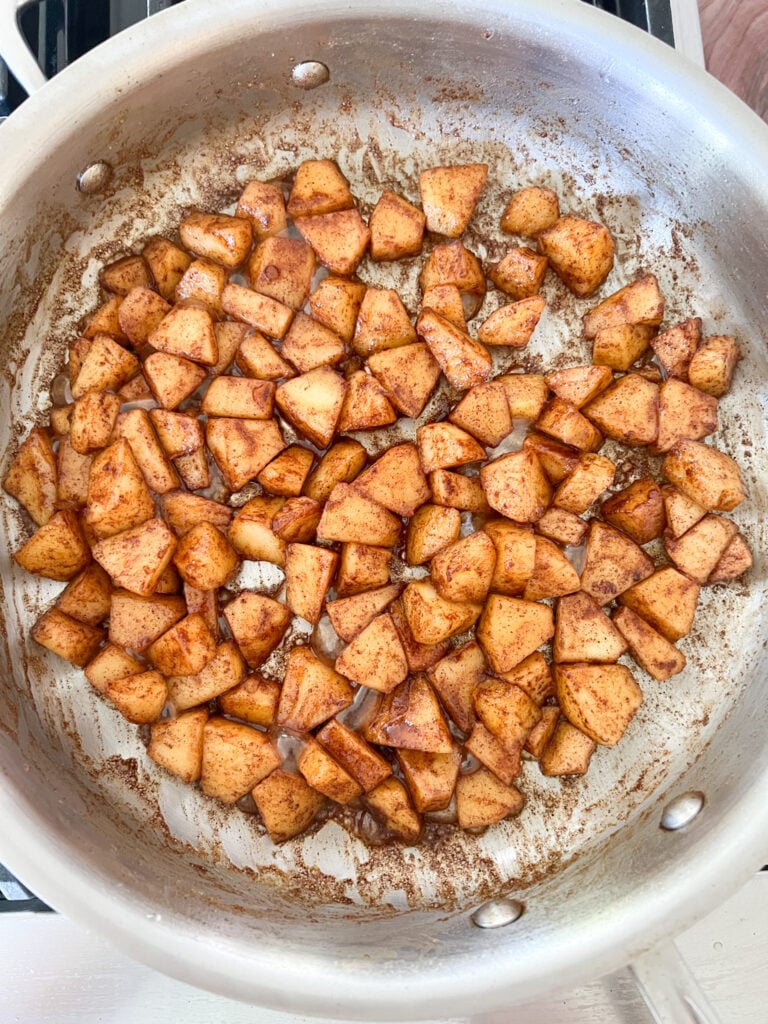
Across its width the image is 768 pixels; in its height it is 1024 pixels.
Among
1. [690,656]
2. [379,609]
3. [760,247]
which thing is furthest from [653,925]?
[760,247]

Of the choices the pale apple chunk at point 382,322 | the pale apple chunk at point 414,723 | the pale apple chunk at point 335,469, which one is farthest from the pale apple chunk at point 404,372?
the pale apple chunk at point 414,723

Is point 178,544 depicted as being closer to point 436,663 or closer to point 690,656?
point 436,663

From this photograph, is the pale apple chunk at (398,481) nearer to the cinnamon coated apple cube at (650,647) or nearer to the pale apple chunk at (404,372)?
the pale apple chunk at (404,372)

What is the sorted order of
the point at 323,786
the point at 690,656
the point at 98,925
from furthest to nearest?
the point at 690,656 → the point at 323,786 → the point at 98,925

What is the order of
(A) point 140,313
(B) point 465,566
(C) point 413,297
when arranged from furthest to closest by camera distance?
1. (C) point 413,297
2. (A) point 140,313
3. (B) point 465,566

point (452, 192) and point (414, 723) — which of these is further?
point (452, 192)

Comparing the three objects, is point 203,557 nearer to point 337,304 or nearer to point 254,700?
point 254,700

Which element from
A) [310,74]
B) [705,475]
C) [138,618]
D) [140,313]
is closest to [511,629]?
[705,475]

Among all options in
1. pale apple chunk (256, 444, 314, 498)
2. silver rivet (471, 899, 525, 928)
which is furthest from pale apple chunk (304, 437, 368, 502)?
silver rivet (471, 899, 525, 928)
